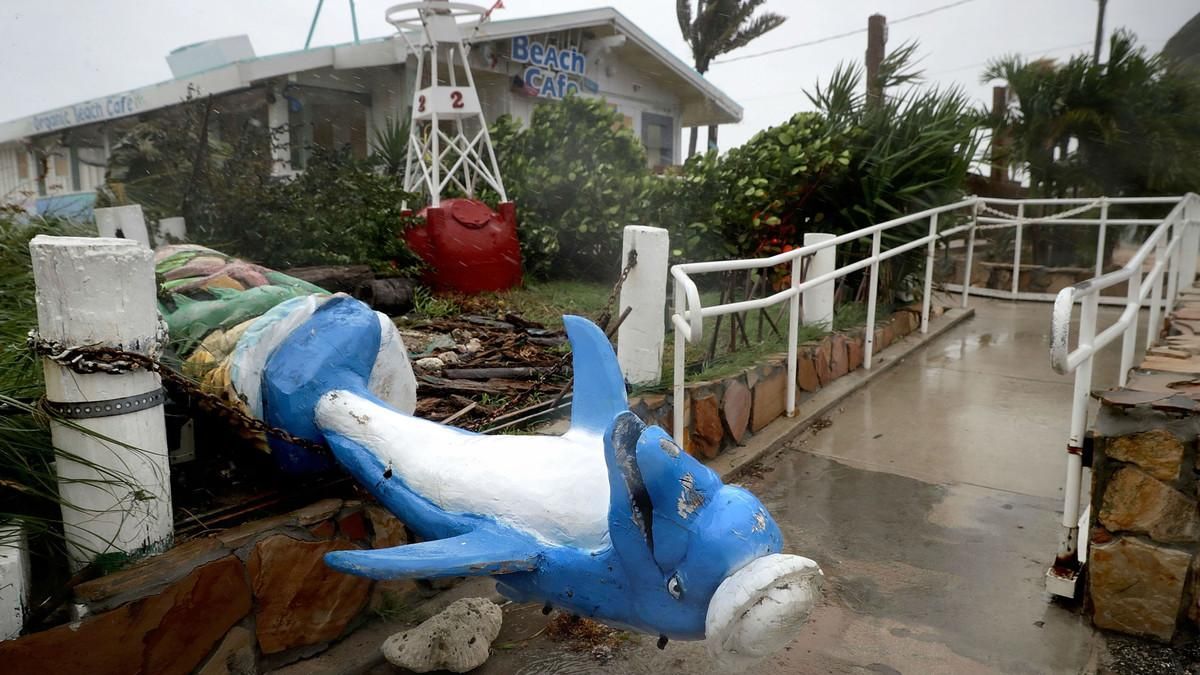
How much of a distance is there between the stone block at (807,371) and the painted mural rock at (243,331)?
2.99 metres

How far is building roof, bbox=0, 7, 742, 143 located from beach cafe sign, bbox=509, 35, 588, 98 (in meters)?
0.38

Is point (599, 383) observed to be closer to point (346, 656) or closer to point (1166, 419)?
point (346, 656)

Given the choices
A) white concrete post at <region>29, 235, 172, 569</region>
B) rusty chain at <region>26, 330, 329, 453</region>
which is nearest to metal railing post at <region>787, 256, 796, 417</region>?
rusty chain at <region>26, 330, 329, 453</region>

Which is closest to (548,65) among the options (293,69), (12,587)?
(293,69)

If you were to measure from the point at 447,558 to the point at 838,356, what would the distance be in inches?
179

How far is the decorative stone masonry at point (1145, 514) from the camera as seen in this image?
2.68 meters

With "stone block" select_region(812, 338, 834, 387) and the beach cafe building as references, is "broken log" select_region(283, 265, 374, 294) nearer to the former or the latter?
the beach cafe building

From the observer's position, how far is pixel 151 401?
2227 mm

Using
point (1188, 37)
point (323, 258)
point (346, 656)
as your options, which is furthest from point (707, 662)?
point (1188, 37)

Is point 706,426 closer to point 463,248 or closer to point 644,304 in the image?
point 644,304

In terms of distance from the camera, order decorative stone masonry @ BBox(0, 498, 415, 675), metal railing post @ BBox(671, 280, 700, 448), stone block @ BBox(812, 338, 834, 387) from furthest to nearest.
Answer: stone block @ BBox(812, 338, 834, 387)
metal railing post @ BBox(671, 280, 700, 448)
decorative stone masonry @ BBox(0, 498, 415, 675)

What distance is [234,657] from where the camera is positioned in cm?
237

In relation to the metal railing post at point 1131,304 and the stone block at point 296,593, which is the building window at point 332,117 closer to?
the stone block at point 296,593

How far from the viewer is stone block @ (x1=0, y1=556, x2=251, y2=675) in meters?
1.95
